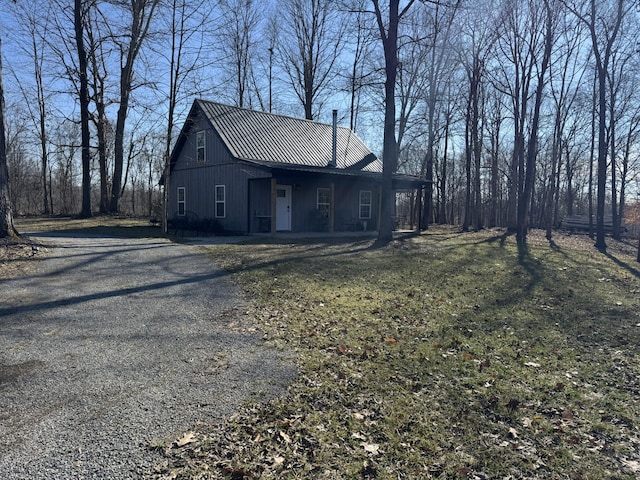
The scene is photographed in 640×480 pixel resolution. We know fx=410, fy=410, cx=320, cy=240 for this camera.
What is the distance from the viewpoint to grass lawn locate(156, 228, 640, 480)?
2576 millimetres

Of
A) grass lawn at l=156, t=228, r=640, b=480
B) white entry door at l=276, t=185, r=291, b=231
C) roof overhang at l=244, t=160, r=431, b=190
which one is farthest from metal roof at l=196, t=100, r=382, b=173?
grass lawn at l=156, t=228, r=640, b=480

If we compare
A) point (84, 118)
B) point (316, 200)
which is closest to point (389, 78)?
point (316, 200)

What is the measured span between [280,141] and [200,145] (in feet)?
11.6

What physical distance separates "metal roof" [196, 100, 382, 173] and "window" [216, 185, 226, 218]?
206 centimetres

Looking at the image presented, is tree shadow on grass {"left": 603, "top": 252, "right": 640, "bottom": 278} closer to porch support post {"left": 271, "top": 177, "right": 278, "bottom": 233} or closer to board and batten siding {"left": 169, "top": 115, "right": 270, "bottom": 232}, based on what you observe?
porch support post {"left": 271, "top": 177, "right": 278, "bottom": 233}

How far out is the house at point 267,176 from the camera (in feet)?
53.0

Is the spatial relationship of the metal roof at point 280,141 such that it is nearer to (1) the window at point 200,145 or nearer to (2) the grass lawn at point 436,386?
(1) the window at point 200,145

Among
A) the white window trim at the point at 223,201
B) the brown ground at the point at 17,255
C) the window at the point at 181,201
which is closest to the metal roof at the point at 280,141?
the white window trim at the point at 223,201

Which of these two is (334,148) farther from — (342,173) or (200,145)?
(200,145)

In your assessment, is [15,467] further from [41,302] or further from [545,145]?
Answer: [545,145]

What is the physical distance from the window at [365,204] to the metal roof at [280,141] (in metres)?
1.15

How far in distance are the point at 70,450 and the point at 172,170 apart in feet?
64.3

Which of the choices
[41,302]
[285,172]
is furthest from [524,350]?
[285,172]

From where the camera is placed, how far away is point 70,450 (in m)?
2.48
